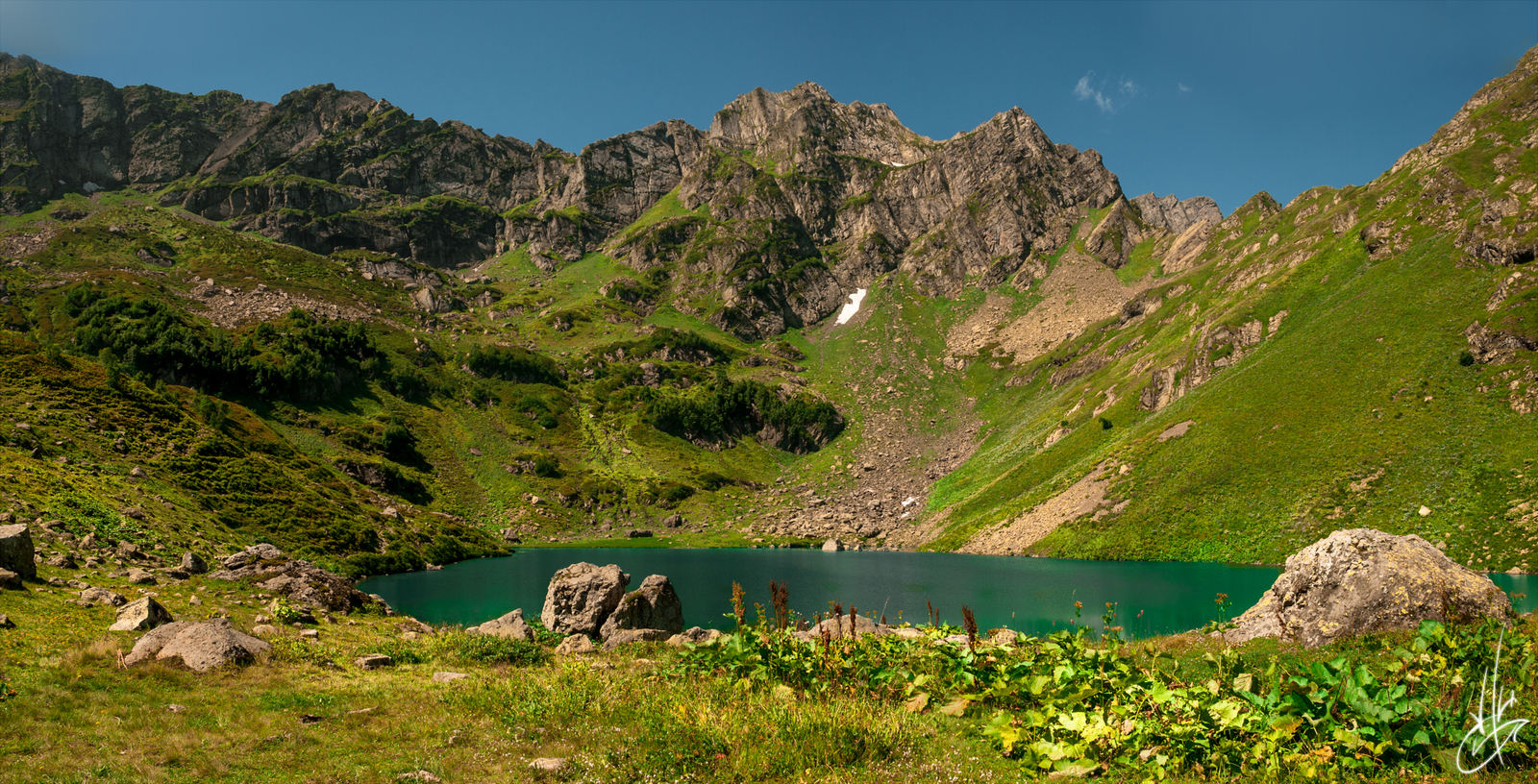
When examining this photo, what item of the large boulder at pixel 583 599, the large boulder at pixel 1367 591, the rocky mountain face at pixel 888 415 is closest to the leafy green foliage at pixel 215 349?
the rocky mountain face at pixel 888 415

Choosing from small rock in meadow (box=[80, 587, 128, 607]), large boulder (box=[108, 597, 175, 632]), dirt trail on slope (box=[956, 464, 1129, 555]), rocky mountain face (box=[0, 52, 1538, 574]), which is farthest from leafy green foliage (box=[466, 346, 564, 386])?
large boulder (box=[108, 597, 175, 632])

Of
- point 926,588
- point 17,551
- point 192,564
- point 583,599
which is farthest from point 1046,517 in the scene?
point 17,551

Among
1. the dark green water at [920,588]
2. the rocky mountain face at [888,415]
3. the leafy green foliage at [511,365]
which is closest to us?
the dark green water at [920,588]

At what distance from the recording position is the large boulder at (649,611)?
1085 inches

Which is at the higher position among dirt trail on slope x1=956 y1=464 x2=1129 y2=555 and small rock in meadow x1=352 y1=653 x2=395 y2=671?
dirt trail on slope x1=956 y1=464 x2=1129 y2=555

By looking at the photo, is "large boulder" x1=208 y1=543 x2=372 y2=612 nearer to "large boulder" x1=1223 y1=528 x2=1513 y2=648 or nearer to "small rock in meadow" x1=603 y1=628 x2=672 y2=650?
"small rock in meadow" x1=603 y1=628 x2=672 y2=650

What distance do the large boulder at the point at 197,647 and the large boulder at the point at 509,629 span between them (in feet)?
25.4

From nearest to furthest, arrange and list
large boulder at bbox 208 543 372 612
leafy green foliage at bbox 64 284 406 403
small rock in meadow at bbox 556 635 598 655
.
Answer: small rock in meadow at bbox 556 635 598 655, large boulder at bbox 208 543 372 612, leafy green foliage at bbox 64 284 406 403

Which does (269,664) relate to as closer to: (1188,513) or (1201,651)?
(1201,651)

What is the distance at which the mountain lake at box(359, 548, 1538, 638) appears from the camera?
4125cm

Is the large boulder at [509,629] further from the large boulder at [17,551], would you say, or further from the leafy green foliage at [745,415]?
the leafy green foliage at [745,415]

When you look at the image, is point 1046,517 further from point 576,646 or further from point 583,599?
point 576,646

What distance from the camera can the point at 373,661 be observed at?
18.3 meters

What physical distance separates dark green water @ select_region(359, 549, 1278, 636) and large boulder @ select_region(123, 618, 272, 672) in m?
21.5
